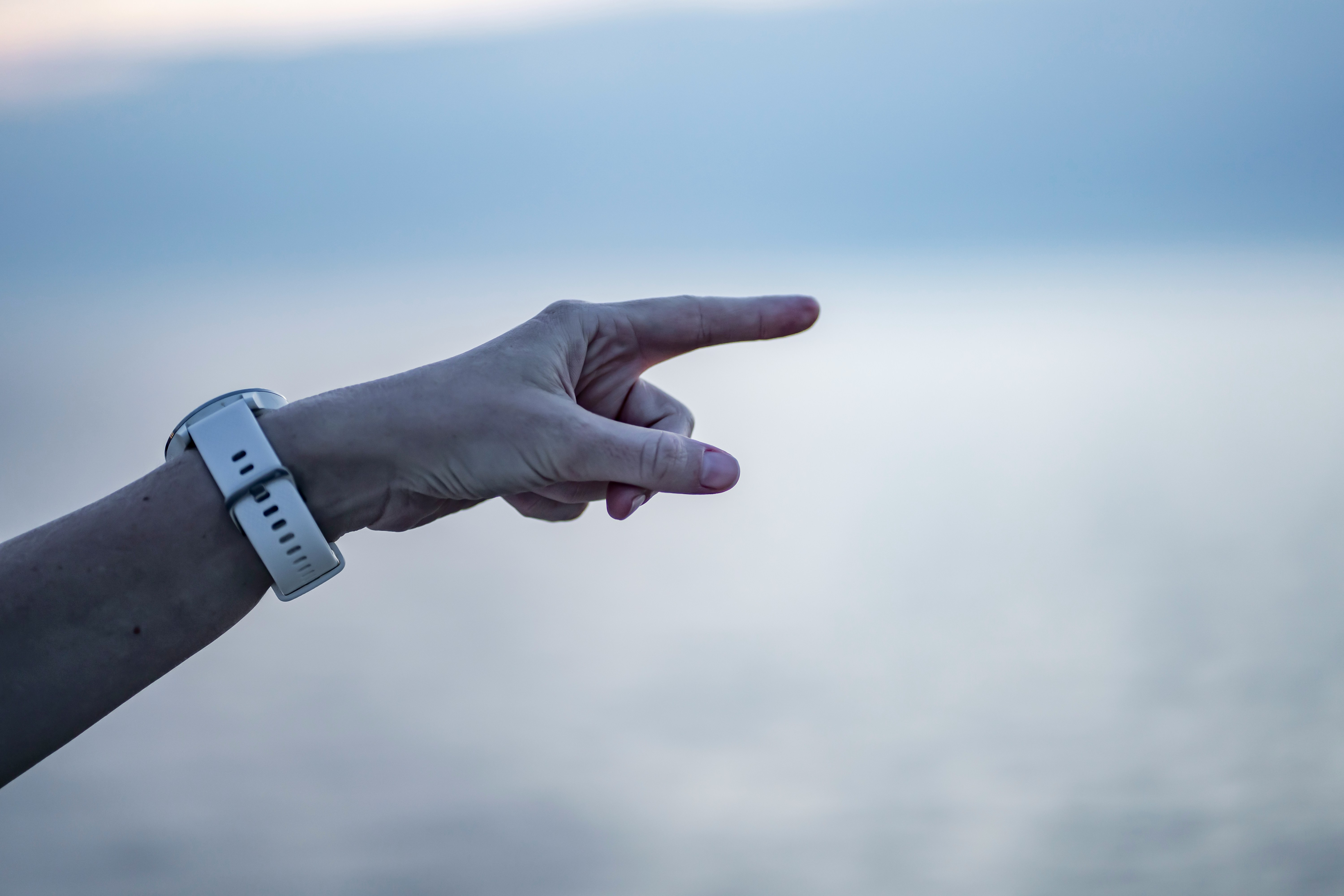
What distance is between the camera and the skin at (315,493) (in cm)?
89

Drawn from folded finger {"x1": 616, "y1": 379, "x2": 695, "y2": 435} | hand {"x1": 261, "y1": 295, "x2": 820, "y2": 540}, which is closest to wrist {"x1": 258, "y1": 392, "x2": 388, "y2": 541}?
hand {"x1": 261, "y1": 295, "x2": 820, "y2": 540}

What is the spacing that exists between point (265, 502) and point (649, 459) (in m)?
0.43

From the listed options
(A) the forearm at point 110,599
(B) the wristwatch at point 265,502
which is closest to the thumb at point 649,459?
(B) the wristwatch at point 265,502

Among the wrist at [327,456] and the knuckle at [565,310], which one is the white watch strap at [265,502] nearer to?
the wrist at [327,456]

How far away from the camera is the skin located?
895 millimetres

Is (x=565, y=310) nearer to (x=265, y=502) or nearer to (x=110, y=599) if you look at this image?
(x=265, y=502)

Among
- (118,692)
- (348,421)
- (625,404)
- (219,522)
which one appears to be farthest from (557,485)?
(118,692)

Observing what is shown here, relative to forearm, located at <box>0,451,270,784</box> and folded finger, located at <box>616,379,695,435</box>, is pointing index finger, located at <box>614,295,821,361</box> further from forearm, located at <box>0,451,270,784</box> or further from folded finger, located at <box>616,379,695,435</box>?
forearm, located at <box>0,451,270,784</box>

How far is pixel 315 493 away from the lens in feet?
3.22

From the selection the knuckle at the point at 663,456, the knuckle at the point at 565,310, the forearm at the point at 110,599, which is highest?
the knuckle at the point at 565,310

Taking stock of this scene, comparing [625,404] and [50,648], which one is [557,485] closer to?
[625,404]

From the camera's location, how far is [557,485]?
1177 mm

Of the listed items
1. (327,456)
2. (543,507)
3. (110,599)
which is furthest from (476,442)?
(110,599)

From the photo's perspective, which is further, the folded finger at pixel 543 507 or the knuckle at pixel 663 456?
the folded finger at pixel 543 507
